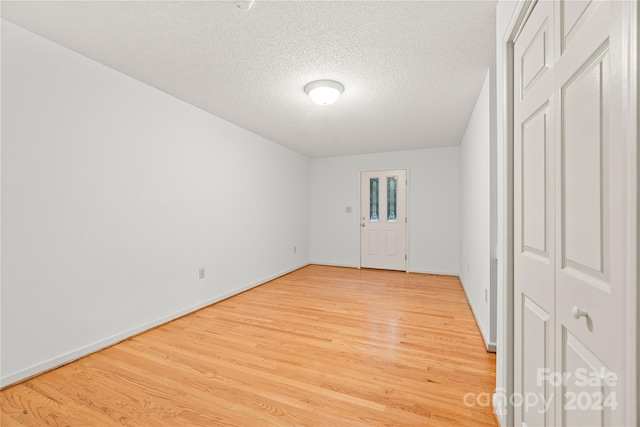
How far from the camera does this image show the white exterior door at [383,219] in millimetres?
5363

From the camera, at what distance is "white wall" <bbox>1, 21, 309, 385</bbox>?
1.84 m

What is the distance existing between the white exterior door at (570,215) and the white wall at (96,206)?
2.94 metres

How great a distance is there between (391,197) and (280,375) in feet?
13.7

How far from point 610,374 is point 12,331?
2.97m

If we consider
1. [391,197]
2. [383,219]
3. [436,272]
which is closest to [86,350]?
[383,219]

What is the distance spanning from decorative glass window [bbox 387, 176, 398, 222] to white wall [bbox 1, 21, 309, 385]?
311cm

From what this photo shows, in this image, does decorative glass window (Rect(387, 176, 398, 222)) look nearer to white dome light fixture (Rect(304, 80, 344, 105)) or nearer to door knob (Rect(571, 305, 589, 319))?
white dome light fixture (Rect(304, 80, 344, 105))

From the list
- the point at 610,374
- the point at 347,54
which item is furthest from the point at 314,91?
the point at 610,374

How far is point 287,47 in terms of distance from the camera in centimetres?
203

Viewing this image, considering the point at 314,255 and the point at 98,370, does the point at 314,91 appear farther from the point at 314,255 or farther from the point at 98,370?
the point at 314,255

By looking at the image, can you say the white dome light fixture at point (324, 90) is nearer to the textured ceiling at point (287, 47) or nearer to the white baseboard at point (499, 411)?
the textured ceiling at point (287, 47)

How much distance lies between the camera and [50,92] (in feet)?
6.50

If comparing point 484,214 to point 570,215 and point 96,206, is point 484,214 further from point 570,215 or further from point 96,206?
point 96,206

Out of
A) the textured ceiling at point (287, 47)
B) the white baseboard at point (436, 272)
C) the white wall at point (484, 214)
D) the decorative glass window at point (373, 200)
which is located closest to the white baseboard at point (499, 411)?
the white wall at point (484, 214)
